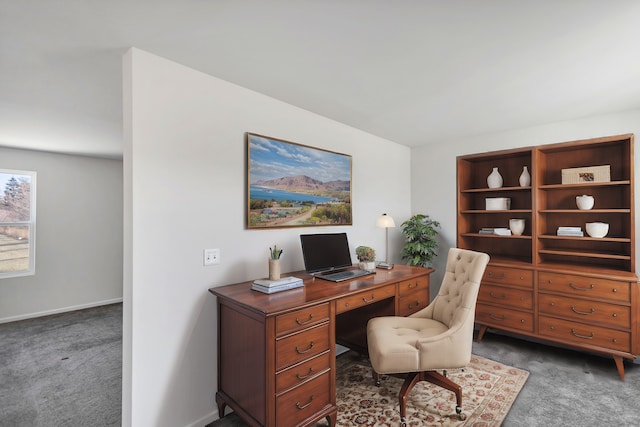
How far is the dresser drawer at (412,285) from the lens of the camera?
272cm

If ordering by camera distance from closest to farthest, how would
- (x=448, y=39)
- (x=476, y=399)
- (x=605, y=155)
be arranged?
(x=448, y=39)
(x=476, y=399)
(x=605, y=155)

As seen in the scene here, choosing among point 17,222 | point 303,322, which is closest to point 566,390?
point 303,322

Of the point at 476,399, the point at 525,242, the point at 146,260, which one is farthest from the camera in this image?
the point at 525,242

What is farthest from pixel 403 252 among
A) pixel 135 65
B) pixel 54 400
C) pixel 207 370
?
pixel 54 400

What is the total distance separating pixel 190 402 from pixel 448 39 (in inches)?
108

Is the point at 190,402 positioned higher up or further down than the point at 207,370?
further down

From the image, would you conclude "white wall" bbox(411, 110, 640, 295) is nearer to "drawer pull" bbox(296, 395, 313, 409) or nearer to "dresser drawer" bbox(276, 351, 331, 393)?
"dresser drawer" bbox(276, 351, 331, 393)

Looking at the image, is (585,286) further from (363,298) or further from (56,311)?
(56,311)

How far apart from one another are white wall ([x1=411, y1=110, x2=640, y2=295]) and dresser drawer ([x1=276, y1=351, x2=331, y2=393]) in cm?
258

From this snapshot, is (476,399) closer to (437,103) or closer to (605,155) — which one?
(437,103)

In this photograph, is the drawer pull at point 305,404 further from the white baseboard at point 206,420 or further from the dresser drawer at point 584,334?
the dresser drawer at point 584,334

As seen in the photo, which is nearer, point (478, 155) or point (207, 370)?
point (207, 370)

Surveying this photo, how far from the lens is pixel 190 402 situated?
204cm

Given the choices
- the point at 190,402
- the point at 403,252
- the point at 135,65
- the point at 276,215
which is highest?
the point at 135,65
